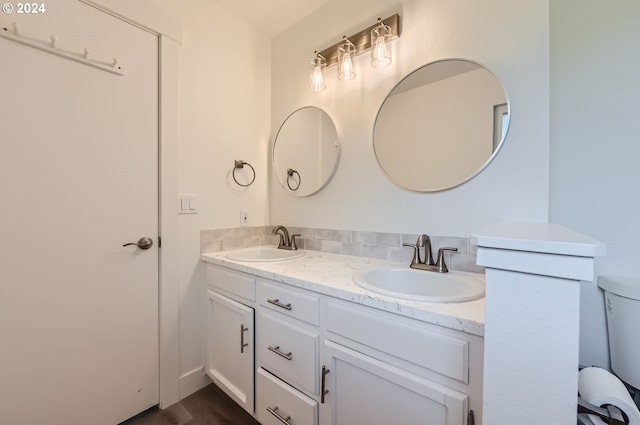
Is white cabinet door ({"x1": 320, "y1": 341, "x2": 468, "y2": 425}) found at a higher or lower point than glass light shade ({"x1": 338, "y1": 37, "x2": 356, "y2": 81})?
lower

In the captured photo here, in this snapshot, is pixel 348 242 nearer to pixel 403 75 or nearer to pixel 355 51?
pixel 403 75

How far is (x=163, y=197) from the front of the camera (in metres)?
1.52

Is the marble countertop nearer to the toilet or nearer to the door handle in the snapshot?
the door handle

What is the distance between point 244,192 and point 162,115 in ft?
2.32

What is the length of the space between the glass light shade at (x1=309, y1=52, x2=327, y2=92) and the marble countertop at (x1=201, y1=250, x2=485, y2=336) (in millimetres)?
1134

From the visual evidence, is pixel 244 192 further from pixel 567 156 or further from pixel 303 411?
pixel 567 156

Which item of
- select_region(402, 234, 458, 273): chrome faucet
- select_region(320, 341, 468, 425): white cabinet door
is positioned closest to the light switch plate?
select_region(320, 341, 468, 425): white cabinet door

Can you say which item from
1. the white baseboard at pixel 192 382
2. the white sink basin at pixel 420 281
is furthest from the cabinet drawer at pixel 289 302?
the white baseboard at pixel 192 382

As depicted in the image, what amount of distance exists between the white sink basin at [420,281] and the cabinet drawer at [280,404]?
0.58 metres

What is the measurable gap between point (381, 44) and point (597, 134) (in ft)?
3.52

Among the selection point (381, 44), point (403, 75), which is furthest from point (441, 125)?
point (381, 44)

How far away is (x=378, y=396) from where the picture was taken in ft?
2.95

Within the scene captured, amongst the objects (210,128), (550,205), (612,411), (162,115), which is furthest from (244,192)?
(612,411)

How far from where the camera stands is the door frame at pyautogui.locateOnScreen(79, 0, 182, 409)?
1508 mm
